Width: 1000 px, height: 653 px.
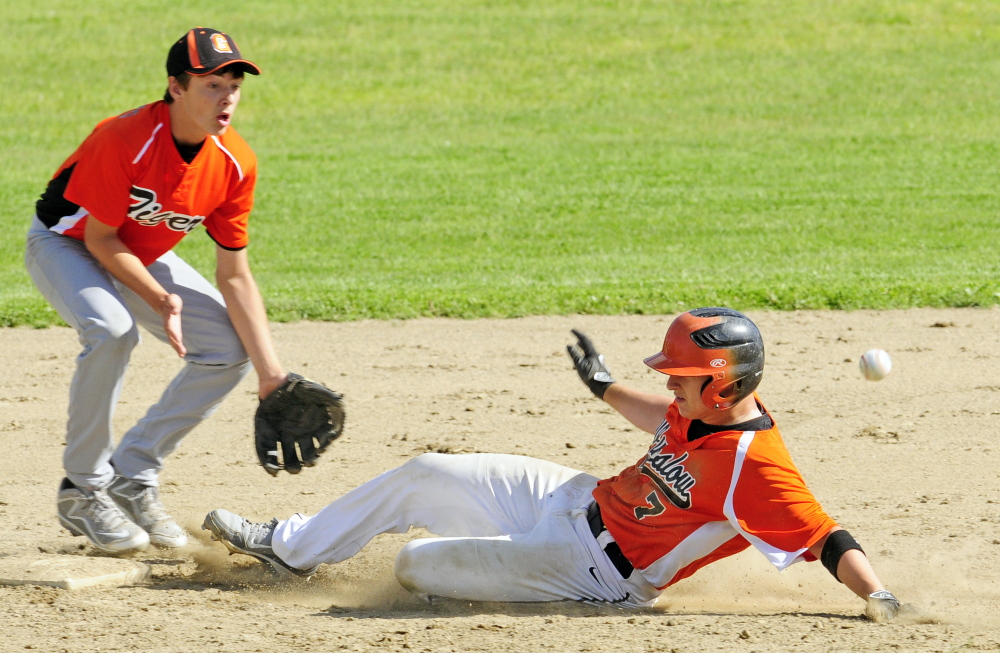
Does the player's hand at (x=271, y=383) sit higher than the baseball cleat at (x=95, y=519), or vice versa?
the player's hand at (x=271, y=383)

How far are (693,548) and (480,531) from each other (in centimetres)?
82

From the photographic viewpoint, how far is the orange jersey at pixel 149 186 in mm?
4465

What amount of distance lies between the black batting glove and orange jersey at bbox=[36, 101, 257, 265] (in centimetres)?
145

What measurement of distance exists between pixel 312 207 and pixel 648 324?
18.6 ft

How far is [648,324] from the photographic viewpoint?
27.4 feet

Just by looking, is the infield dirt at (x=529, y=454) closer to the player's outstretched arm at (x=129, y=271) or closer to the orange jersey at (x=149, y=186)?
the player's outstretched arm at (x=129, y=271)

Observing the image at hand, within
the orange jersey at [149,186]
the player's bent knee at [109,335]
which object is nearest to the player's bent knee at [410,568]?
the player's bent knee at [109,335]

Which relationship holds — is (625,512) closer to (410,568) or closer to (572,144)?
(410,568)

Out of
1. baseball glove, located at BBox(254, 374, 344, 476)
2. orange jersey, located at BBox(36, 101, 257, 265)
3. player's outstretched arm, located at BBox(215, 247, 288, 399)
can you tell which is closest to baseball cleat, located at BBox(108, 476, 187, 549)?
baseball glove, located at BBox(254, 374, 344, 476)

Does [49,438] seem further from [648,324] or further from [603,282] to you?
[603,282]

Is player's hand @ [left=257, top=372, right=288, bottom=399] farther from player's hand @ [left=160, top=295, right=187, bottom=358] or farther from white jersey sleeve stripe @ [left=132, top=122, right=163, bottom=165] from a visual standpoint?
white jersey sleeve stripe @ [left=132, top=122, right=163, bottom=165]

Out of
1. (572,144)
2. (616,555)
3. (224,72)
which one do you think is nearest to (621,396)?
(616,555)

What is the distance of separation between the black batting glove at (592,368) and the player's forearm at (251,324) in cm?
116

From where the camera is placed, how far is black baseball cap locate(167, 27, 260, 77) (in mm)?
4375
